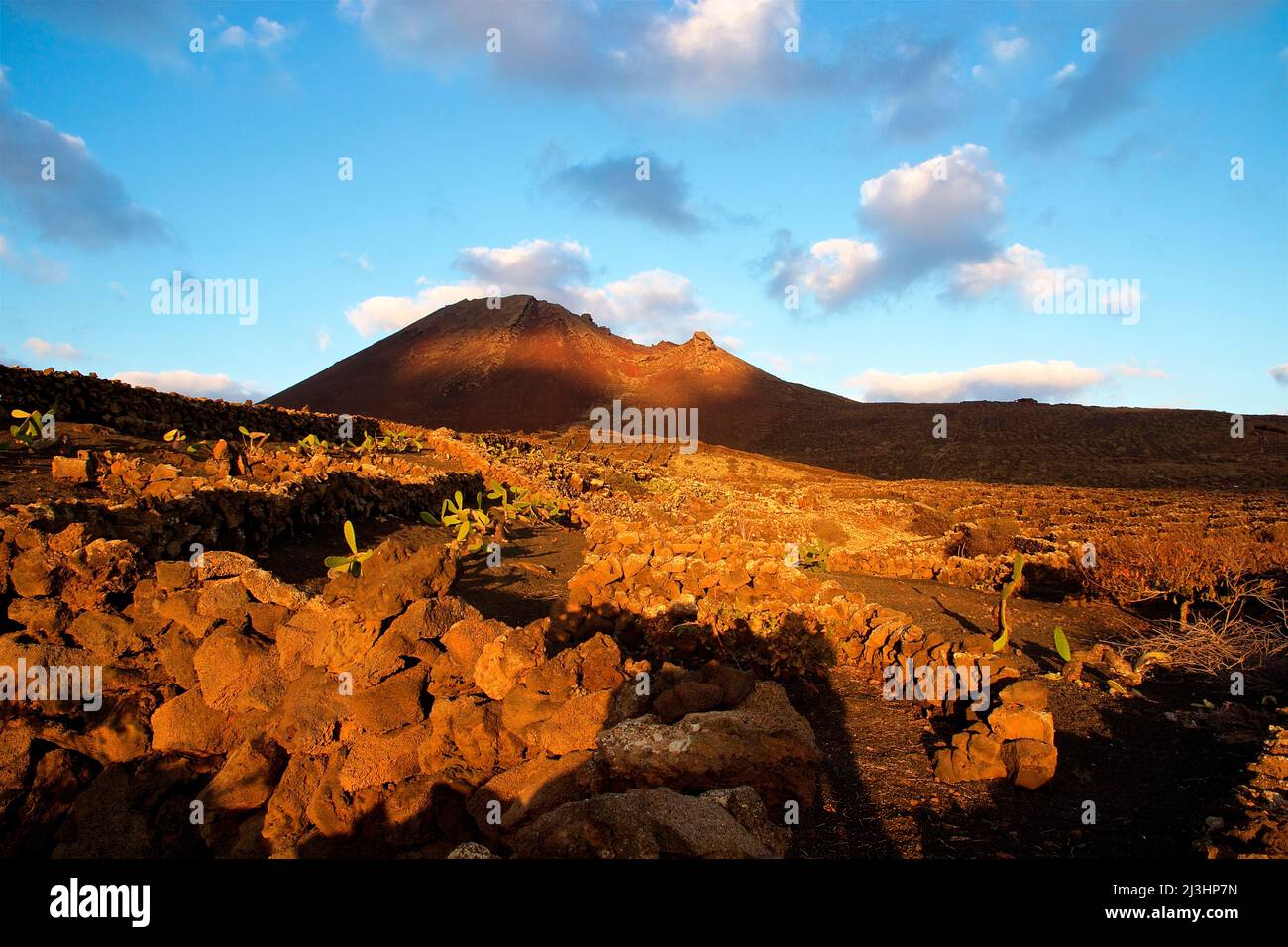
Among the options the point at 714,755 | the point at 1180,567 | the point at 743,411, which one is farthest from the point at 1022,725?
the point at 743,411

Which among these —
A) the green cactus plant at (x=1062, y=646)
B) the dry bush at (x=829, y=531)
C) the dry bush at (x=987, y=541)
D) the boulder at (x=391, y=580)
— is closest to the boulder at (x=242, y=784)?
the boulder at (x=391, y=580)

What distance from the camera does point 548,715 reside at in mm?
3781

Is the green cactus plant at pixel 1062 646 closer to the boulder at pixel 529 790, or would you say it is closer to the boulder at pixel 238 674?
the boulder at pixel 529 790

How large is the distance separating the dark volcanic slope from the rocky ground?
30.0 meters

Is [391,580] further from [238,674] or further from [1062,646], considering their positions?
[1062,646]

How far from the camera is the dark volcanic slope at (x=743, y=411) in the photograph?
119 feet

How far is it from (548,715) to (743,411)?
66.9 m

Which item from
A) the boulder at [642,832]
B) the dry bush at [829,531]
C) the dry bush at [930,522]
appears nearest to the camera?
the boulder at [642,832]

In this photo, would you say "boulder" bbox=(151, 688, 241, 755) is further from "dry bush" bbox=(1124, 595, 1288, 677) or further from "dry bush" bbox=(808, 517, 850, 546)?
"dry bush" bbox=(808, 517, 850, 546)

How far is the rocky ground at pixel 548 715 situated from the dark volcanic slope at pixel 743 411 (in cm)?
2997

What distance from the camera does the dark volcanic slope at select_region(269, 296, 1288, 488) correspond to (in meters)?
36.2

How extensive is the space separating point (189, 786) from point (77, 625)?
5.32 feet

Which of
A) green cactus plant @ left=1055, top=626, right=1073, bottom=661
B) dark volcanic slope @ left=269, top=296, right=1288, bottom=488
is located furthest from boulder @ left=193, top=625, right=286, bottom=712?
dark volcanic slope @ left=269, top=296, right=1288, bottom=488

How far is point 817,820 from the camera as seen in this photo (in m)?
3.42
